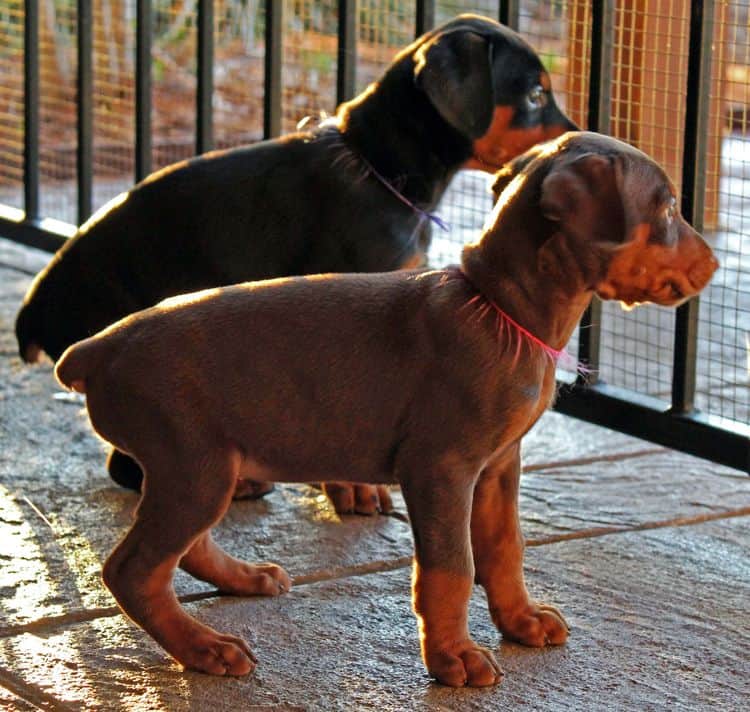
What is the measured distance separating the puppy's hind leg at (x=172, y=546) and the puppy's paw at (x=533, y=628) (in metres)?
0.64

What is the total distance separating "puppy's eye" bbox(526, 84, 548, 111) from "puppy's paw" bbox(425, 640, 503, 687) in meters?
1.88

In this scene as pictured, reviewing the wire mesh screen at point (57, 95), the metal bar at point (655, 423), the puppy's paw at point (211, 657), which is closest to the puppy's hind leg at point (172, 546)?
the puppy's paw at point (211, 657)

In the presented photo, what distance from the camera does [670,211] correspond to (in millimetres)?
3426

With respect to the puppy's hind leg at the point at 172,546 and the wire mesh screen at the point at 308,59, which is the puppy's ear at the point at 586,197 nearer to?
the puppy's hind leg at the point at 172,546

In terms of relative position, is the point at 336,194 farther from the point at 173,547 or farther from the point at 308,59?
the point at 308,59

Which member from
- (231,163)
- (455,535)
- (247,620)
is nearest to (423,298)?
(455,535)

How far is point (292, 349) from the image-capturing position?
3.50 metres

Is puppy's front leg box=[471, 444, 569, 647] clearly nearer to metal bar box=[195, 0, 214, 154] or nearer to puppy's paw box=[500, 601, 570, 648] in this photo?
puppy's paw box=[500, 601, 570, 648]

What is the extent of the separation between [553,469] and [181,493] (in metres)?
2.07

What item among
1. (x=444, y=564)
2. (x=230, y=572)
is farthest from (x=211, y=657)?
(x=444, y=564)

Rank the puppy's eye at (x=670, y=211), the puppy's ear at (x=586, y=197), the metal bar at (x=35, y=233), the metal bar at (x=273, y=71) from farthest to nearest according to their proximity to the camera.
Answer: the metal bar at (x=35, y=233) < the metal bar at (x=273, y=71) < the puppy's eye at (x=670, y=211) < the puppy's ear at (x=586, y=197)

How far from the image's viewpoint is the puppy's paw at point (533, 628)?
3.75 m

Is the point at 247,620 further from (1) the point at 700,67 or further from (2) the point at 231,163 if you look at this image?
(1) the point at 700,67

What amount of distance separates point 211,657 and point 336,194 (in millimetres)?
1633
